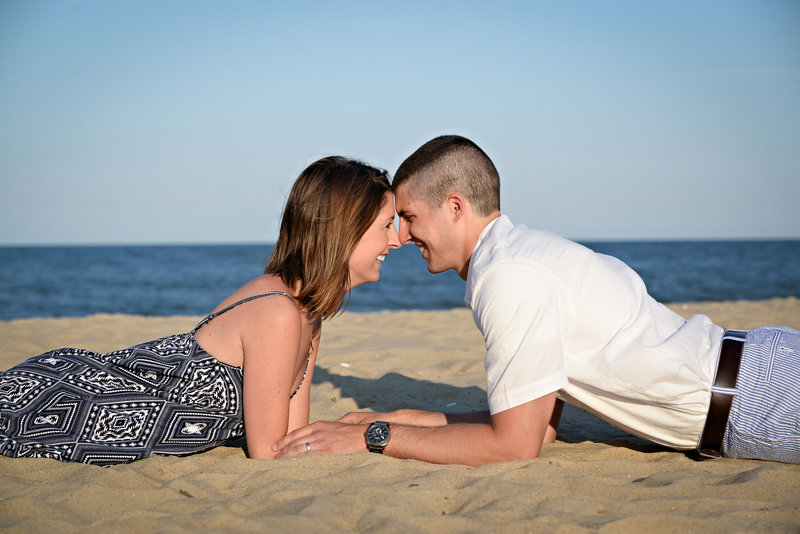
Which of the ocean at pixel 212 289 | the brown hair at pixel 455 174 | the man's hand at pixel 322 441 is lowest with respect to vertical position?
the ocean at pixel 212 289

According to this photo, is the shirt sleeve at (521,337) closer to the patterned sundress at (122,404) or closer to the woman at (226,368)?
the woman at (226,368)

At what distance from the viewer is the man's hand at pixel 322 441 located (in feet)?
9.55

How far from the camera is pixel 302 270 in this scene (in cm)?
307

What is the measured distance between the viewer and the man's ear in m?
2.98

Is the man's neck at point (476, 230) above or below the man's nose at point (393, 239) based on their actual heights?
above

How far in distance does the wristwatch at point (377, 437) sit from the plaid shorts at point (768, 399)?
4.94ft

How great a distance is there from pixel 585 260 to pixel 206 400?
1915 mm

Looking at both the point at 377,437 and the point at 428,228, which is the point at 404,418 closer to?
the point at 377,437

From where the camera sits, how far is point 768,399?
257 centimetres

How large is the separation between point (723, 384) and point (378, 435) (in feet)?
5.00

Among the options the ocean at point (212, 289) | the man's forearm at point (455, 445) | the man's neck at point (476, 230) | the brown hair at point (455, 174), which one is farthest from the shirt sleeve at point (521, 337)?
the ocean at point (212, 289)

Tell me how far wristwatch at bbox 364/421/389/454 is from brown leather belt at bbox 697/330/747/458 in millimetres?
1423

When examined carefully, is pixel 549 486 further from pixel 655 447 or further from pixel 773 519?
pixel 655 447

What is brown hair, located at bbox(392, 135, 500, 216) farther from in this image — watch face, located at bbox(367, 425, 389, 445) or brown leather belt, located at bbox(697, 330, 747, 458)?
brown leather belt, located at bbox(697, 330, 747, 458)
